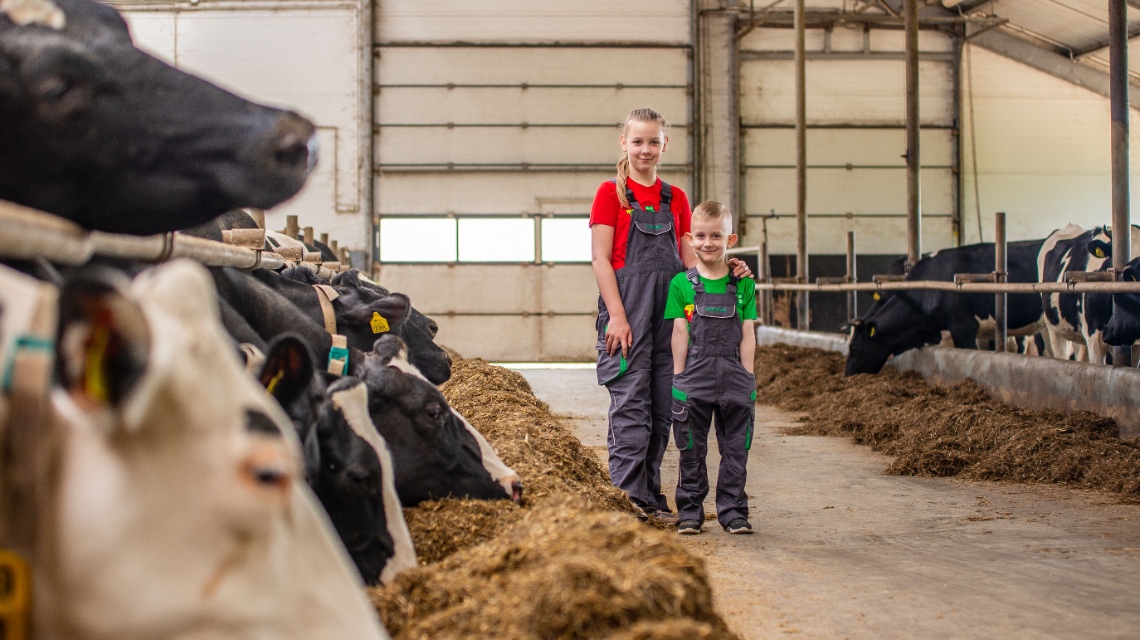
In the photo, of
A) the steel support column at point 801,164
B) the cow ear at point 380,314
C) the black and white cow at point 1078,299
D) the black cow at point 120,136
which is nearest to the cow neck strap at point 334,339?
the cow ear at point 380,314

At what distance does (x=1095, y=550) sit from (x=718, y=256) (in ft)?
5.45

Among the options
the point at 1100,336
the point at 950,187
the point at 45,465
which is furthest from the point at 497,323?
the point at 45,465

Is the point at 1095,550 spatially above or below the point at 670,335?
below

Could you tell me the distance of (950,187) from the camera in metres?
17.1

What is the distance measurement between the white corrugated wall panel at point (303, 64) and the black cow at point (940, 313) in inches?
353

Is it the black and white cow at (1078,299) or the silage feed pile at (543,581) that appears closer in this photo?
the silage feed pile at (543,581)

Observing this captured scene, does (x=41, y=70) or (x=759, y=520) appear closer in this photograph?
(x=41, y=70)

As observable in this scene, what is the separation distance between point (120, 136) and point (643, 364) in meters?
2.73

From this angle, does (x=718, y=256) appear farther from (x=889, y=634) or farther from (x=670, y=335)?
(x=889, y=634)

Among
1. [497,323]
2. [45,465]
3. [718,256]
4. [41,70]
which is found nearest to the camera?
[45,465]

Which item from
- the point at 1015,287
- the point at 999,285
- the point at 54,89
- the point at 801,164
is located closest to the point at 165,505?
the point at 54,89

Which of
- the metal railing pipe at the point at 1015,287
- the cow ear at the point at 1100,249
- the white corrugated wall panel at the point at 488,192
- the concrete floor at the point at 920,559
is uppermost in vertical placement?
the white corrugated wall panel at the point at 488,192

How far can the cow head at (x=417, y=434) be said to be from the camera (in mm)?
2885

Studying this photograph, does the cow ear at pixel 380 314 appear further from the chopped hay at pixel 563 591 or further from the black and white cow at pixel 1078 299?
the black and white cow at pixel 1078 299
